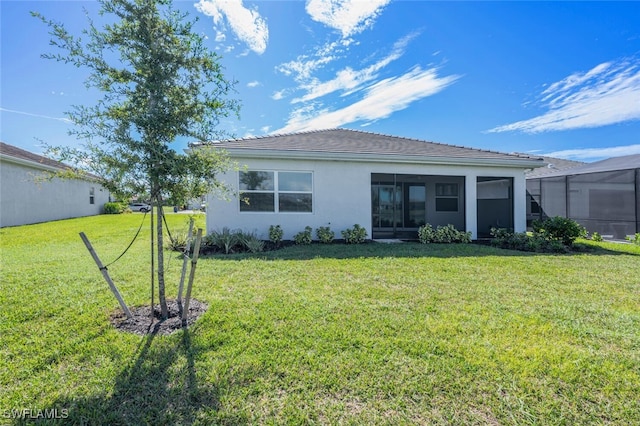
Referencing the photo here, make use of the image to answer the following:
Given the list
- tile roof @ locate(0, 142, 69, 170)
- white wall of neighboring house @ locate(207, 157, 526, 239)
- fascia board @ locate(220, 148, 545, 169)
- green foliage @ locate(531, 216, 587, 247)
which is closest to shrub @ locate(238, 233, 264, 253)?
white wall of neighboring house @ locate(207, 157, 526, 239)

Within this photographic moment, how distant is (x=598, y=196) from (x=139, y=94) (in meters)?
15.9

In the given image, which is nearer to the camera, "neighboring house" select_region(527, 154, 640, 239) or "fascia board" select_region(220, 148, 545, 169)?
"fascia board" select_region(220, 148, 545, 169)

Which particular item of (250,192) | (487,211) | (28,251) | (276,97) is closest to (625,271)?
(487,211)

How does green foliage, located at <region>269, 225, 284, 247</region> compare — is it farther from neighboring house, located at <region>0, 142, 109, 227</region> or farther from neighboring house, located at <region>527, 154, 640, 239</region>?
neighboring house, located at <region>527, 154, 640, 239</region>

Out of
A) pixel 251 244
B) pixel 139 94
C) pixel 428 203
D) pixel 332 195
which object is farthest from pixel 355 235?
pixel 139 94

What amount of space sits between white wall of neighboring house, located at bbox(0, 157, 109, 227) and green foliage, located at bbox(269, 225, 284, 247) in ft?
28.8

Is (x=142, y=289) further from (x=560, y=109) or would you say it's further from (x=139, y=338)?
(x=560, y=109)

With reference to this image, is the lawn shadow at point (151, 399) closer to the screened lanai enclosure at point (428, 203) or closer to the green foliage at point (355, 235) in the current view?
the green foliage at point (355, 235)

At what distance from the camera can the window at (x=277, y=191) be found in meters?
9.47

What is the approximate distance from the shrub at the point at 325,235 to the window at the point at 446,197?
6.58 m

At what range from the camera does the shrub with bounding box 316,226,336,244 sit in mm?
9539

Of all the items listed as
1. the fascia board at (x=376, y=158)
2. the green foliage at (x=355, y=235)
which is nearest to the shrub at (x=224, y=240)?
the fascia board at (x=376, y=158)

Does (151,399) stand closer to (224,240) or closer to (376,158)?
(224,240)

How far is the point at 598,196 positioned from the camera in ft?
37.5
